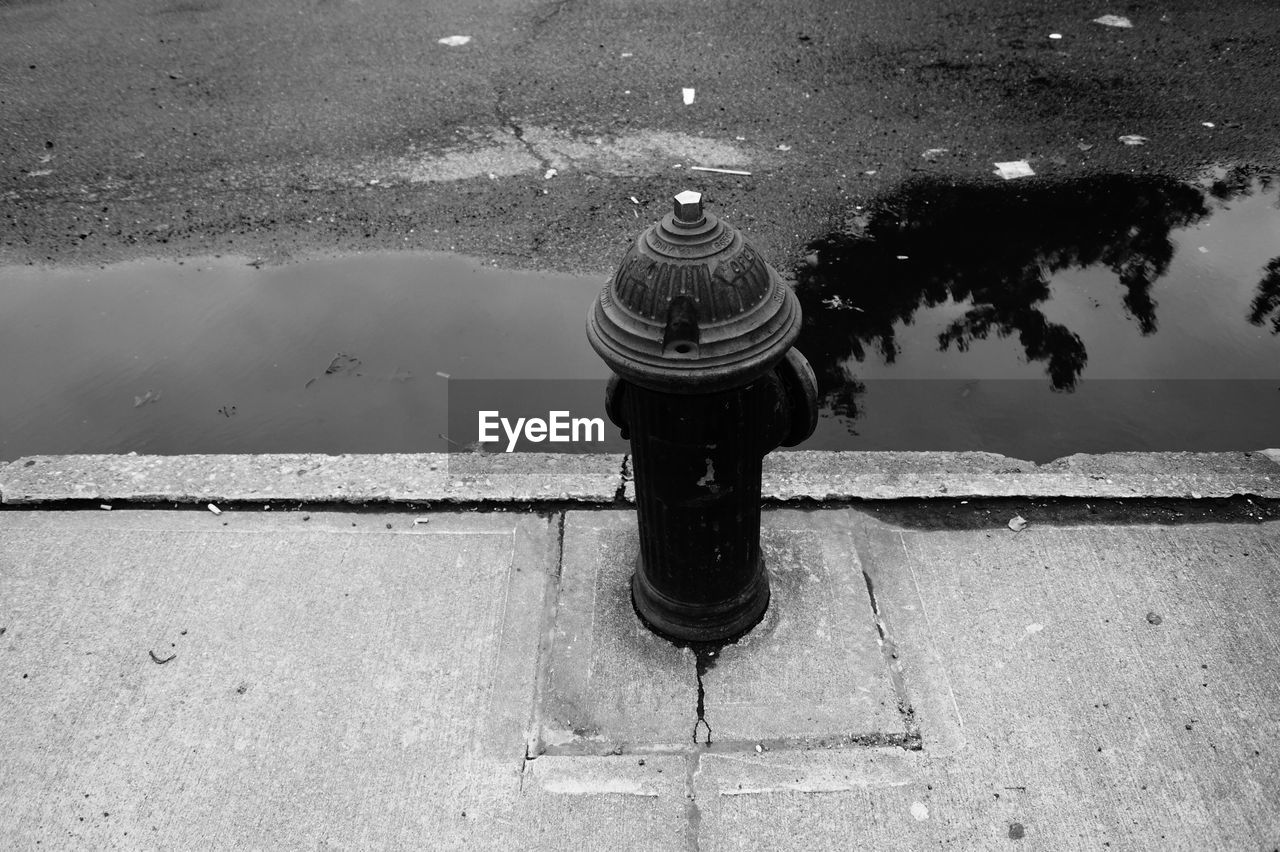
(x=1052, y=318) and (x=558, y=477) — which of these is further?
(x=1052, y=318)

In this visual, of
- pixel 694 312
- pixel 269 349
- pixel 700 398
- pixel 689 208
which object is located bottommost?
pixel 269 349

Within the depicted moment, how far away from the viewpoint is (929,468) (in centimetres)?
362

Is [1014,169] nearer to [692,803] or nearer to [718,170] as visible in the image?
[718,170]

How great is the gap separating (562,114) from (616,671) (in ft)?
15.3

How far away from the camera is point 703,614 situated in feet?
9.64

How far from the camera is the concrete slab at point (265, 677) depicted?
8.61 feet

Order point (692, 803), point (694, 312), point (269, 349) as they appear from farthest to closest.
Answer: point (269, 349) → point (692, 803) → point (694, 312)

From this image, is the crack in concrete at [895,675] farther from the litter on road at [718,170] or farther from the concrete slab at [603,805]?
the litter on road at [718,170]

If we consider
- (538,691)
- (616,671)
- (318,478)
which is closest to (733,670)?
(616,671)

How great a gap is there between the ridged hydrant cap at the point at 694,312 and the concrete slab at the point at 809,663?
114cm

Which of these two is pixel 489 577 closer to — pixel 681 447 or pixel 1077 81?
pixel 681 447

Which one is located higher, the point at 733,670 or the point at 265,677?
the point at 733,670

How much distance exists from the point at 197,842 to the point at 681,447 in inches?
70.6
